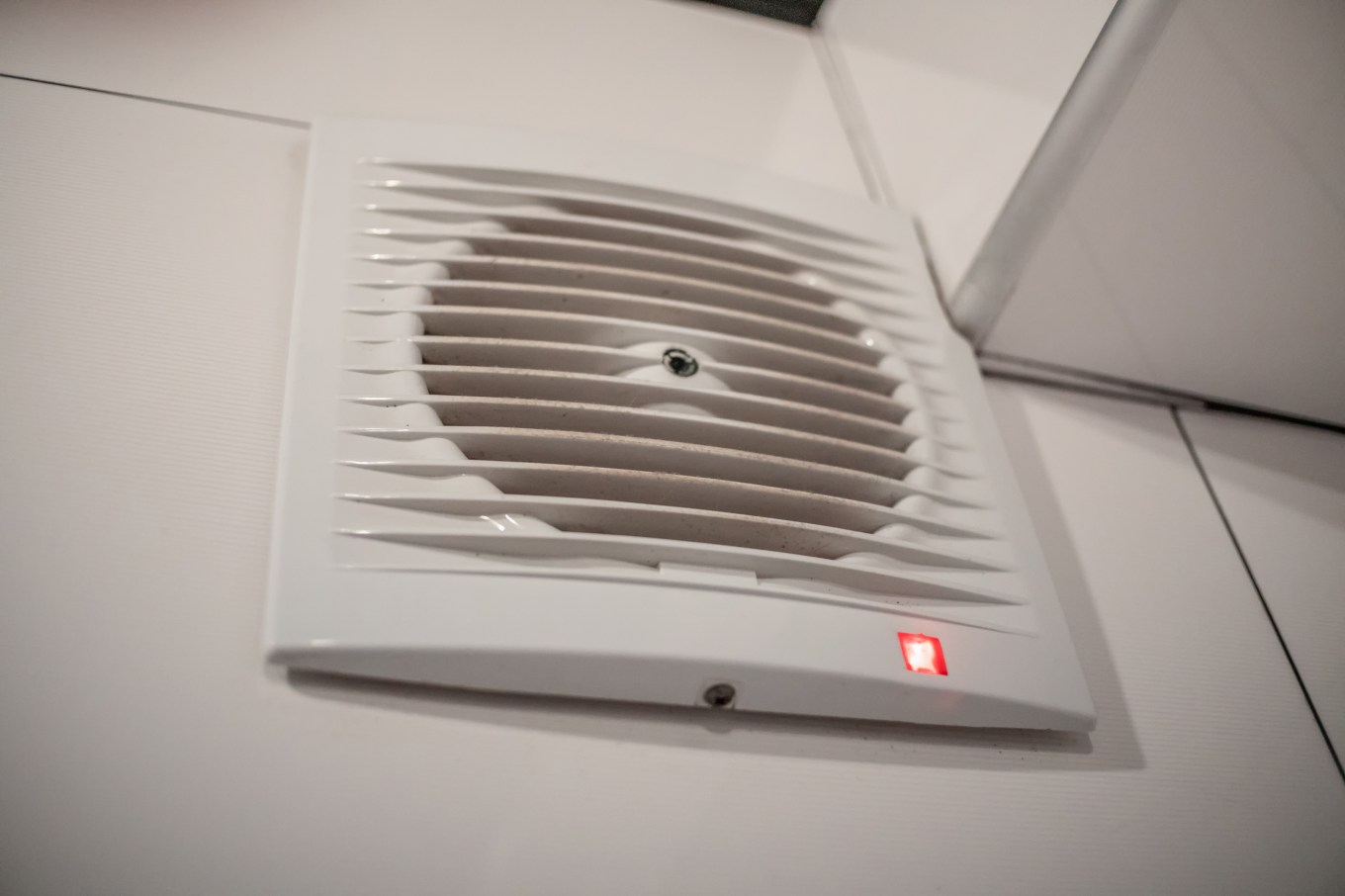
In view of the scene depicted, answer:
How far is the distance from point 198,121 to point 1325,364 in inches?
38.9

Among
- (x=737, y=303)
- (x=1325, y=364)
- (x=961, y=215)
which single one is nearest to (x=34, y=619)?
(x=737, y=303)

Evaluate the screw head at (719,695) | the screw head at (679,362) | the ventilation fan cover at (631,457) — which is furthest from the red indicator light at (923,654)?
the screw head at (679,362)

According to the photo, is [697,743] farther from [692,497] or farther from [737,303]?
[737,303]

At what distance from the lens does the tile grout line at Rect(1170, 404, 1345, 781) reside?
58 centimetres

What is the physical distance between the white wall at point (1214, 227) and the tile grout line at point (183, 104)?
2.01 feet

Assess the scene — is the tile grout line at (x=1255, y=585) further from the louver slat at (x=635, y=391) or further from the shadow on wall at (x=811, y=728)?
the louver slat at (x=635, y=391)

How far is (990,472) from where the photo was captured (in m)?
0.60

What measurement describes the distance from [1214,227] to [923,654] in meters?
0.42

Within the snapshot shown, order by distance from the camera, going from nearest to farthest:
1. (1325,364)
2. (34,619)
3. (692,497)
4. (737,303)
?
(34,619) < (692,497) < (737,303) < (1325,364)

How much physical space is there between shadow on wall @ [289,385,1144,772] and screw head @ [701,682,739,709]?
0.02 meters

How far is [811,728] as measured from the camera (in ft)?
1.61

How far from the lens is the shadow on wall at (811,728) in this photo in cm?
44

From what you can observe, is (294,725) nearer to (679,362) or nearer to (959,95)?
(679,362)

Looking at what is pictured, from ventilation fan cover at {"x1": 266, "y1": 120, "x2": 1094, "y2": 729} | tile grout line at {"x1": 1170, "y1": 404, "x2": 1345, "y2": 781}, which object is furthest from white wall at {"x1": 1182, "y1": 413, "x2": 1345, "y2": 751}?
ventilation fan cover at {"x1": 266, "y1": 120, "x2": 1094, "y2": 729}
